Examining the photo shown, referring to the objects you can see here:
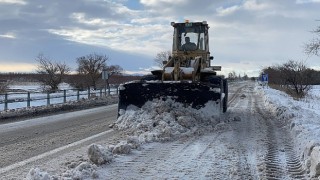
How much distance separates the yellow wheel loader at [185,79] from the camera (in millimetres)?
11594

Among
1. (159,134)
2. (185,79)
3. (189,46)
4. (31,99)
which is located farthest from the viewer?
(31,99)

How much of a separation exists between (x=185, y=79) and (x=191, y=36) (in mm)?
2880

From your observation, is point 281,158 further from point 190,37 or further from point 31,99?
point 31,99

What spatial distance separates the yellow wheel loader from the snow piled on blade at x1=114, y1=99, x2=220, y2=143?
20 centimetres

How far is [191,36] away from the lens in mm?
15336

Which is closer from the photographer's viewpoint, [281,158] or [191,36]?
[281,158]

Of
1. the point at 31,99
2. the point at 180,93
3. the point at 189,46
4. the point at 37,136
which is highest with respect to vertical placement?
the point at 189,46

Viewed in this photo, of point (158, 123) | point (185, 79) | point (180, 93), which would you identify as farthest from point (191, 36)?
point (158, 123)

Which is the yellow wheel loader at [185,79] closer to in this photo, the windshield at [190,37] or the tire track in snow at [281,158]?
the windshield at [190,37]

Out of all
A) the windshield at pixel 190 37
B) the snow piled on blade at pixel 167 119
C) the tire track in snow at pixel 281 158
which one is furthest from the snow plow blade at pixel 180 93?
the windshield at pixel 190 37

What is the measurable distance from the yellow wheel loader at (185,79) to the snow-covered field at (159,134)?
281 mm

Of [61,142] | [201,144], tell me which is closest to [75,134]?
[61,142]

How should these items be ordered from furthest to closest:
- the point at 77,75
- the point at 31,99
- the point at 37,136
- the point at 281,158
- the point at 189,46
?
the point at 77,75 < the point at 31,99 < the point at 189,46 < the point at 37,136 < the point at 281,158

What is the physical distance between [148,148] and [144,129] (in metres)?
1.95
